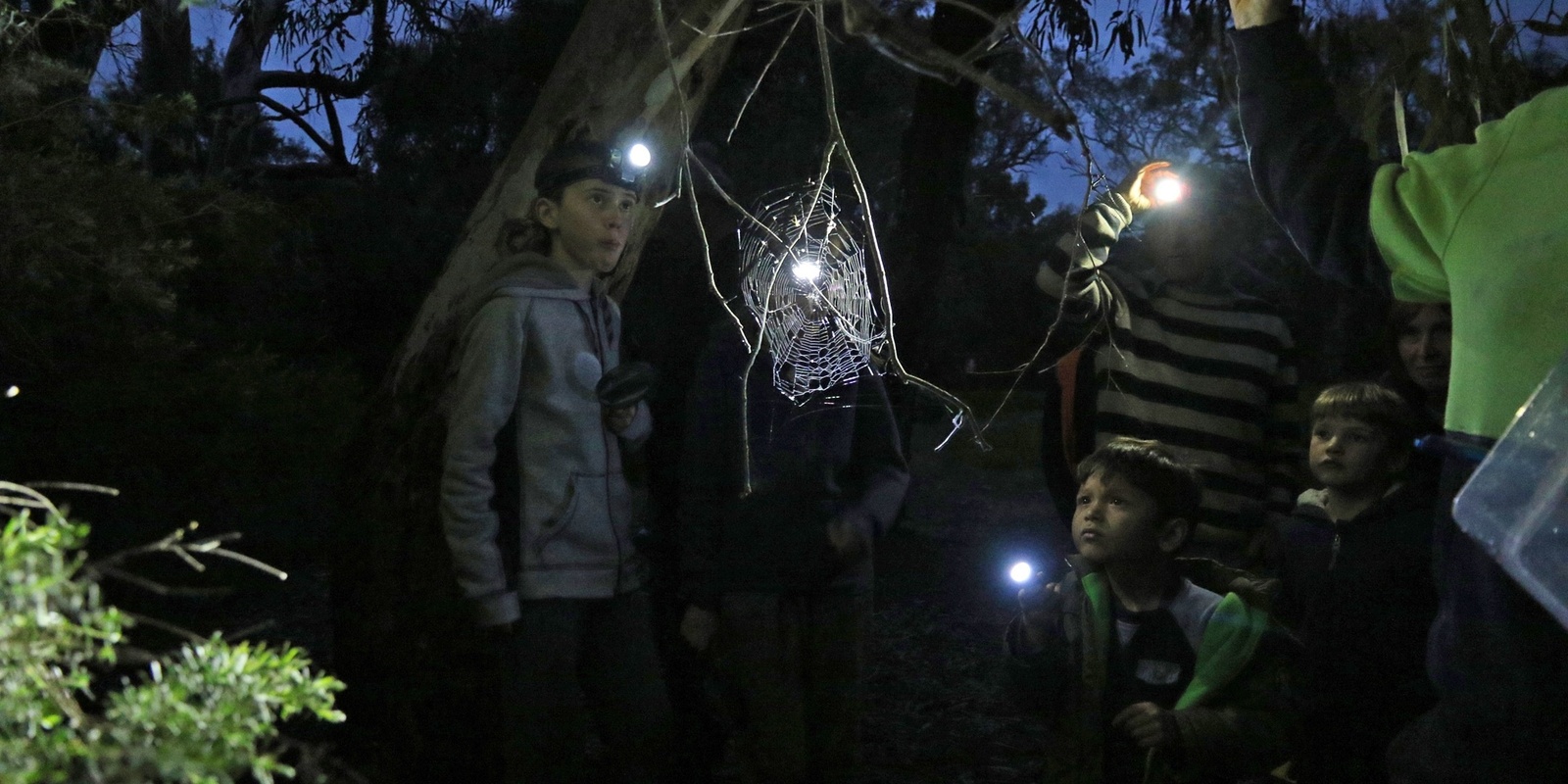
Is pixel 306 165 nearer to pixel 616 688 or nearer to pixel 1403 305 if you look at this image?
pixel 616 688

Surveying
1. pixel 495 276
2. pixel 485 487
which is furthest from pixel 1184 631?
pixel 495 276

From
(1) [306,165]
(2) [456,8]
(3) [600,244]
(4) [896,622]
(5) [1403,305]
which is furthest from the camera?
(1) [306,165]

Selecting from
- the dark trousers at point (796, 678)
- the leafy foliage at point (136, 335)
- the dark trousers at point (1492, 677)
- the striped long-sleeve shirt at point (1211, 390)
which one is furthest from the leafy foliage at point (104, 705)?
the leafy foliage at point (136, 335)

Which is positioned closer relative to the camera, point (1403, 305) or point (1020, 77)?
point (1403, 305)

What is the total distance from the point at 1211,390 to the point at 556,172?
1786mm

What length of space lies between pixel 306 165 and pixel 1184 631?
979cm

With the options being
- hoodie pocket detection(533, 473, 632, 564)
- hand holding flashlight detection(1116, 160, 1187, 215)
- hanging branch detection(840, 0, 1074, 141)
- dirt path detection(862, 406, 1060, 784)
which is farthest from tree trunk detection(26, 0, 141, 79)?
dirt path detection(862, 406, 1060, 784)

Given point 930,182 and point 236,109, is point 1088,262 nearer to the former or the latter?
point 930,182

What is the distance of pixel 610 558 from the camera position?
323 cm

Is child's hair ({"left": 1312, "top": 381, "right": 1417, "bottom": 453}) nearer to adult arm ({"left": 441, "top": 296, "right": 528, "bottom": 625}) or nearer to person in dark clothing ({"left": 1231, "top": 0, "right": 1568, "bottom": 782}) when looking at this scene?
person in dark clothing ({"left": 1231, "top": 0, "right": 1568, "bottom": 782})

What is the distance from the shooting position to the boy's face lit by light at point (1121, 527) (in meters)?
2.96

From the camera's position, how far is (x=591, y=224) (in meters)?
3.36

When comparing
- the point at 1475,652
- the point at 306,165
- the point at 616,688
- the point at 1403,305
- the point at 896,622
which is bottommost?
the point at 896,622

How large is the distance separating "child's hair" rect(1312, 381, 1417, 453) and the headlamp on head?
69.8 inches
